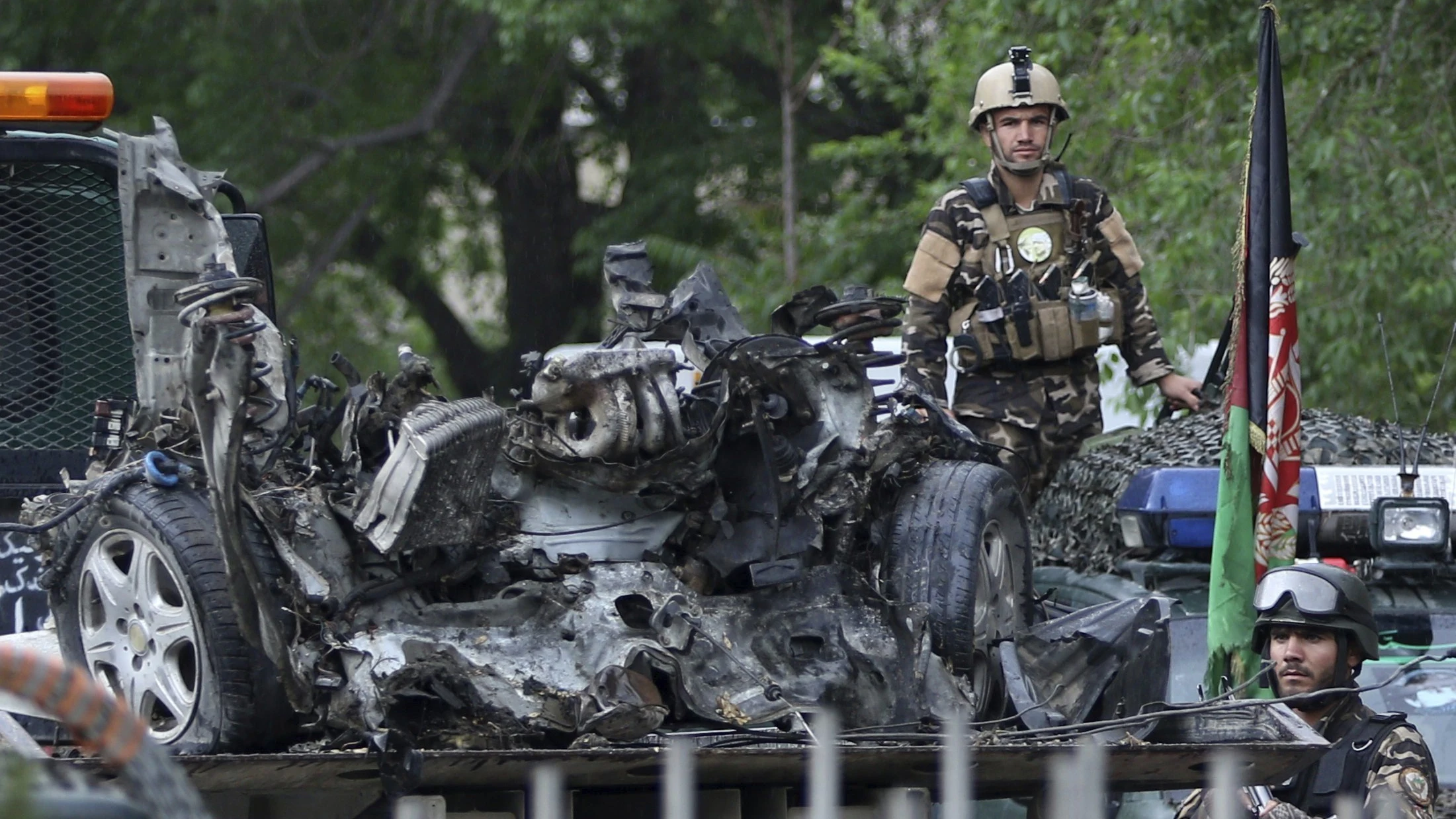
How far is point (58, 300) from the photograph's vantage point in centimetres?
605

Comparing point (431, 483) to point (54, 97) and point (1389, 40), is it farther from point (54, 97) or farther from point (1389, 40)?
point (1389, 40)

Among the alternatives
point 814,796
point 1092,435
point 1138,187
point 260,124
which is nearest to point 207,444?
point 814,796

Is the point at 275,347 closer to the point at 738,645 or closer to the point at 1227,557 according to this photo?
the point at 738,645

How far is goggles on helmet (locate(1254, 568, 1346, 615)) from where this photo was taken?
4.88 meters

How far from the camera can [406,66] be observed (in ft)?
64.9

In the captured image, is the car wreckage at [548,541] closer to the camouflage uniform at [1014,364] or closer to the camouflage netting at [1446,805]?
the camouflage netting at [1446,805]

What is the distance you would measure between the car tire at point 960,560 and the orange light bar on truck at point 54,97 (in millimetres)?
2230

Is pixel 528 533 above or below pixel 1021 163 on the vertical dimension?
below

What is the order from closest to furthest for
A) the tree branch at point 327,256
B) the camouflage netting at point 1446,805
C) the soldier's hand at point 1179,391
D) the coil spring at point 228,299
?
the coil spring at point 228,299, the camouflage netting at point 1446,805, the soldier's hand at point 1179,391, the tree branch at point 327,256

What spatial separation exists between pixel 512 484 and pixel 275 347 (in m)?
0.69

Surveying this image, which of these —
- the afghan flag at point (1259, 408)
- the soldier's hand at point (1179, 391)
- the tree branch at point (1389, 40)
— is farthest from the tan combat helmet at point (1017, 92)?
the tree branch at point (1389, 40)

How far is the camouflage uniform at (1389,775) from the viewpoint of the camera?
459cm

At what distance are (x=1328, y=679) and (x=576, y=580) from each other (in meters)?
1.64

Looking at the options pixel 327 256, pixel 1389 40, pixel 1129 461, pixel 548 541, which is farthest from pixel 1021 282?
pixel 327 256
